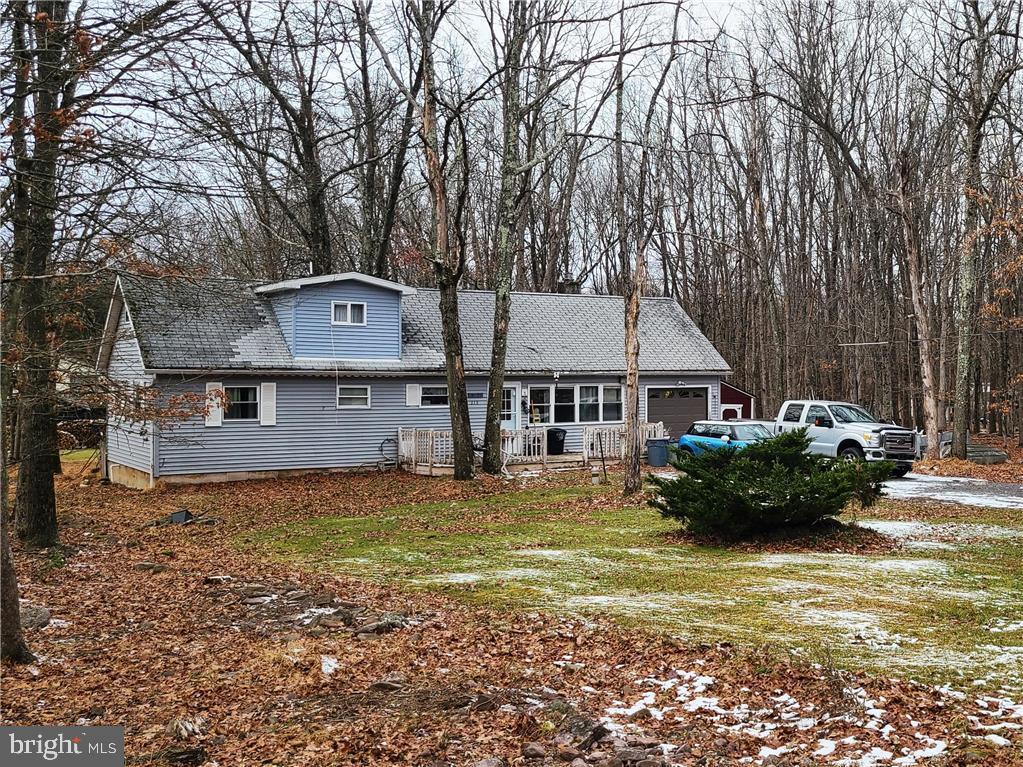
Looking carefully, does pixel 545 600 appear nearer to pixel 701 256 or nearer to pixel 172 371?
pixel 172 371

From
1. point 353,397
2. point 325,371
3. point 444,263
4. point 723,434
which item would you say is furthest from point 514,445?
point 444,263

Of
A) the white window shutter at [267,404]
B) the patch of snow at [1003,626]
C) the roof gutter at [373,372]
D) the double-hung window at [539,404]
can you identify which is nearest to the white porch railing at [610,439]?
the double-hung window at [539,404]

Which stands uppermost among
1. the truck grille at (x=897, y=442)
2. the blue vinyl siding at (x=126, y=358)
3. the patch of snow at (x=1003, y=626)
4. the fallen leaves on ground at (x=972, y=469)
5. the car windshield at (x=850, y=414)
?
the blue vinyl siding at (x=126, y=358)

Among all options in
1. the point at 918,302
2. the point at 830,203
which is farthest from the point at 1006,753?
the point at 830,203

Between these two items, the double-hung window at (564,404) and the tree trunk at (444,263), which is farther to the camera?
the double-hung window at (564,404)

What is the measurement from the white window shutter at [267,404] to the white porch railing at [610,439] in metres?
9.38

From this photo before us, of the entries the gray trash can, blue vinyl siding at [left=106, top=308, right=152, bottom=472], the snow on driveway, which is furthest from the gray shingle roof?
the snow on driveway

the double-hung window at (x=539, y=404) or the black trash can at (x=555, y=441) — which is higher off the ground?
the double-hung window at (x=539, y=404)

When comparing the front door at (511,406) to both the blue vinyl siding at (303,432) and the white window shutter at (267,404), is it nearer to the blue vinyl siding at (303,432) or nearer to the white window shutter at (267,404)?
the blue vinyl siding at (303,432)

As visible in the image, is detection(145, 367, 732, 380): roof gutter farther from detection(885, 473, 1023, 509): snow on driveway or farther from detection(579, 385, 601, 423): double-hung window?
detection(885, 473, 1023, 509): snow on driveway

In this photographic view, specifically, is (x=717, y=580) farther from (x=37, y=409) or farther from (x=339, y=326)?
(x=339, y=326)

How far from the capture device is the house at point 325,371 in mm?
22750

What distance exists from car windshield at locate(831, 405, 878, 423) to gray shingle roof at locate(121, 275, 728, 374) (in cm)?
802

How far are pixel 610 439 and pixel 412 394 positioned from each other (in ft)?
21.4
